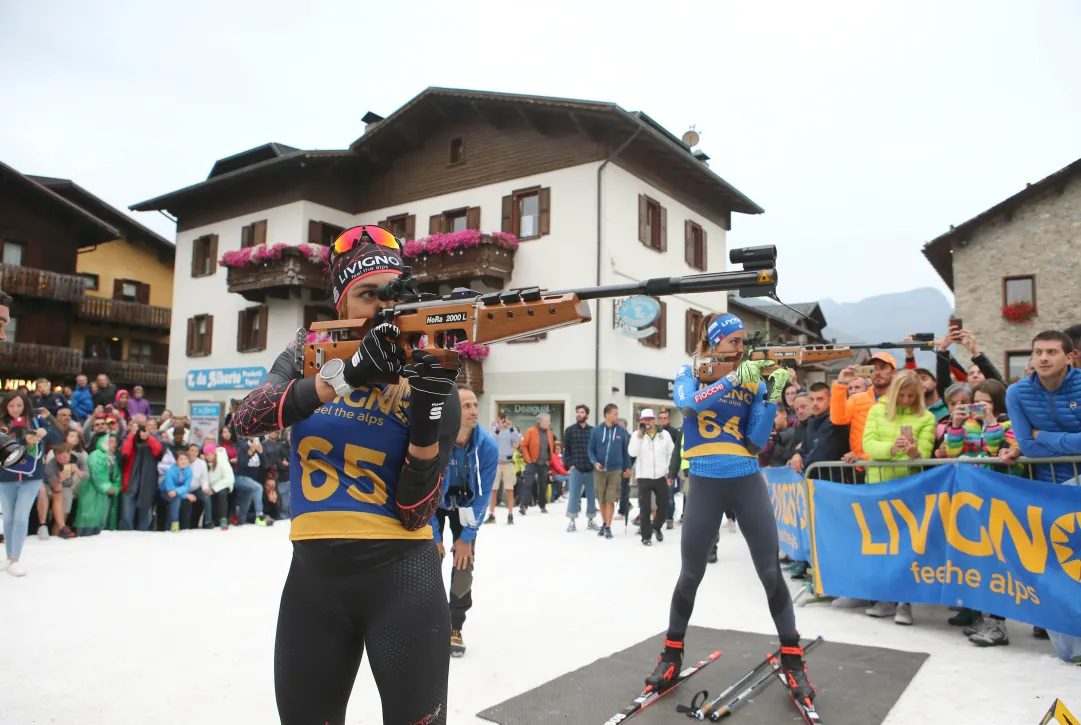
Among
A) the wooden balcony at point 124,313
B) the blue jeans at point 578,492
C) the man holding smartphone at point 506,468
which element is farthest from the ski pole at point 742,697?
the wooden balcony at point 124,313

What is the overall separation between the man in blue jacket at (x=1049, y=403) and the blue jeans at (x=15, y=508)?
993 cm

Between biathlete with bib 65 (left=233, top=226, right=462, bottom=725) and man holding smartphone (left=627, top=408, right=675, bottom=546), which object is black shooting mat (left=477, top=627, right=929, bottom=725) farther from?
man holding smartphone (left=627, top=408, right=675, bottom=546)

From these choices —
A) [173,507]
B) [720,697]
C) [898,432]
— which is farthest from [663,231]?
[720,697]

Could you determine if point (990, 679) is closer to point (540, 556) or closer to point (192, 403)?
point (540, 556)

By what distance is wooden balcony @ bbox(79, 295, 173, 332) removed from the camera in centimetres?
3378

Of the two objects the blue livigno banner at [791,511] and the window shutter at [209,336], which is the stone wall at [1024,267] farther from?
the window shutter at [209,336]

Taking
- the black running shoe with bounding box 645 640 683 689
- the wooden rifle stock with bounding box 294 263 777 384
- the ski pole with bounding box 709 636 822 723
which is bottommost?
the ski pole with bounding box 709 636 822 723

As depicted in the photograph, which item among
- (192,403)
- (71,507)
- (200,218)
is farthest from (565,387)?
(200,218)

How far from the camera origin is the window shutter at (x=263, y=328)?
1057 inches

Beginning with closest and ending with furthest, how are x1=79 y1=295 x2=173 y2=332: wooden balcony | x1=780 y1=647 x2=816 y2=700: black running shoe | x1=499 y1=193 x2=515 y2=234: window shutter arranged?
x1=780 y1=647 x2=816 y2=700: black running shoe, x1=499 y1=193 x2=515 y2=234: window shutter, x1=79 y1=295 x2=173 y2=332: wooden balcony

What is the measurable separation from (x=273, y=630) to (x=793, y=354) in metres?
5.52

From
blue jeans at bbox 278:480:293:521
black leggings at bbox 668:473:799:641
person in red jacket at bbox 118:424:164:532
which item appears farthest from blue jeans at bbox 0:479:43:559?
black leggings at bbox 668:473:799:641

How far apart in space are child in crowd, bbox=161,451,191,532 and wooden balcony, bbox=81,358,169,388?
907 inches

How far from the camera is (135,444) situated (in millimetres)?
12609
